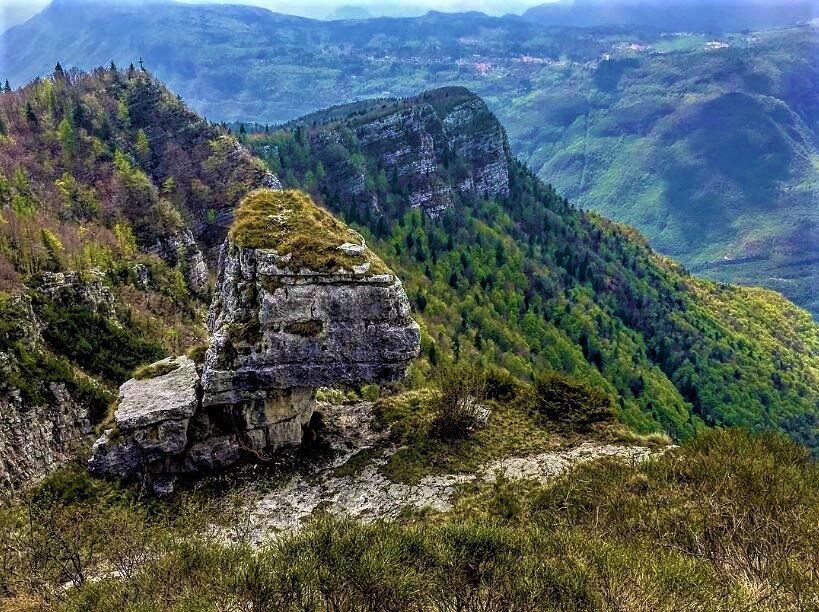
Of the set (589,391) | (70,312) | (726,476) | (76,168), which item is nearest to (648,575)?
(726,476)

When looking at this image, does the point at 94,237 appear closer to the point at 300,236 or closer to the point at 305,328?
the point at 300,236

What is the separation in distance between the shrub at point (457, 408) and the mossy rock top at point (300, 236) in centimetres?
1011

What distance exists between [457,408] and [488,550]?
684 inches

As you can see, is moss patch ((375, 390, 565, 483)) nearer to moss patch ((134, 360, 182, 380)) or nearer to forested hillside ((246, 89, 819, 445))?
moss patch ((134, 360, 182, 380))

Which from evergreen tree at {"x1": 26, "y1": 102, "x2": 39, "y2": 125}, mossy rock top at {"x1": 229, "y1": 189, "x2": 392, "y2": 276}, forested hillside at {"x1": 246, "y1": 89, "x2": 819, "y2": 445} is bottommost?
forested hillside at {"x1": 246, "y1": 89, "x2": 819, "y2": 445}

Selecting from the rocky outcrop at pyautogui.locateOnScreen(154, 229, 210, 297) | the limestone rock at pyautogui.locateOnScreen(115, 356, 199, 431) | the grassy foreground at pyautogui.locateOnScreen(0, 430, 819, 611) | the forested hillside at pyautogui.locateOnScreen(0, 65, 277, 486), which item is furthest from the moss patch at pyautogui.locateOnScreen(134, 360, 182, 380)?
the rocky outcrop at pyautogui.locateOnScreen(154, 229, 210, 297)

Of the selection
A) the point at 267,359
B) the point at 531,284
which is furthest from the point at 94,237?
the point at 531,284

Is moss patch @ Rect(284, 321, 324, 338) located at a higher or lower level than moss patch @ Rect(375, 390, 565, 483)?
higher

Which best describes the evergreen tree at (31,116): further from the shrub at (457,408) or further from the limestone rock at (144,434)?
the shrub at (457,408)

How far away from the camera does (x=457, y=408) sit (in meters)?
39.4

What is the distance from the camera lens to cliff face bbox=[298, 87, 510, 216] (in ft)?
479

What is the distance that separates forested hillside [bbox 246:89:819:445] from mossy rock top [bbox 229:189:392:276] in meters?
51.9

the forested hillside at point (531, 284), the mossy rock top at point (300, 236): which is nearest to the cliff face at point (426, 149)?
the forested hillside at point (531, 284)

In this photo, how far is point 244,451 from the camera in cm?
3559
